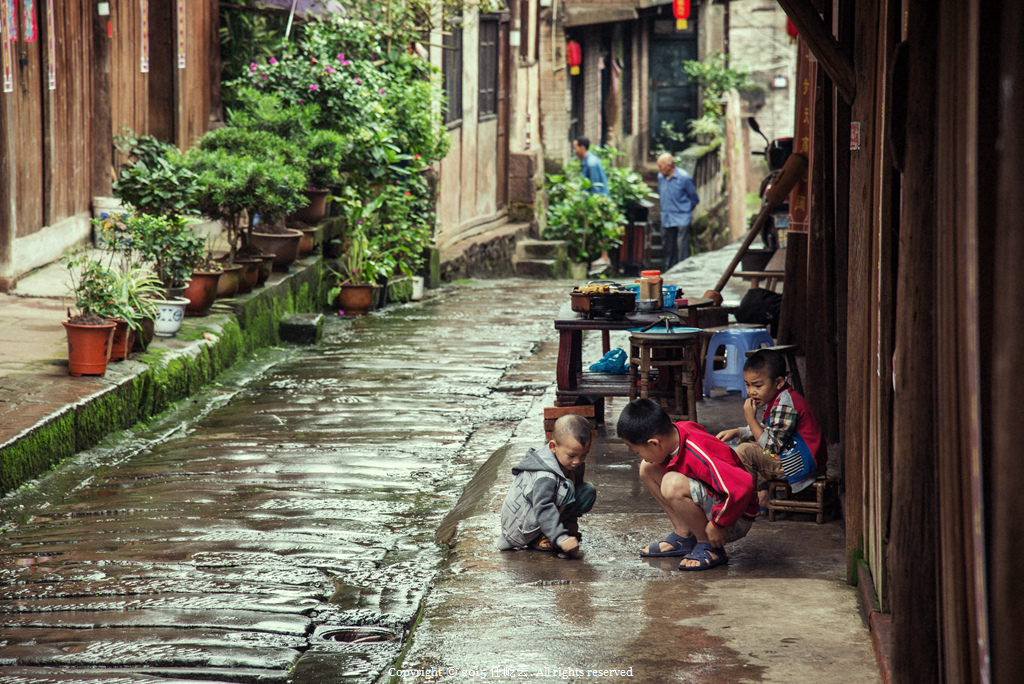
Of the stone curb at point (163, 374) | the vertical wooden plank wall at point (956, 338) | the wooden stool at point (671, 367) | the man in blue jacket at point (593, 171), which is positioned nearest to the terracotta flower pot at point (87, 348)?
the stone curb at point (163, 374)

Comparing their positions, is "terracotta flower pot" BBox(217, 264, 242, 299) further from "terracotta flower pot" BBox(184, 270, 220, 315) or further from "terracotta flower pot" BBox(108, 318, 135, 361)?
"terracotta flower pot" BBox(108, 318, 135, 361)

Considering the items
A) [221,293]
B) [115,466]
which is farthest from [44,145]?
[115,466]

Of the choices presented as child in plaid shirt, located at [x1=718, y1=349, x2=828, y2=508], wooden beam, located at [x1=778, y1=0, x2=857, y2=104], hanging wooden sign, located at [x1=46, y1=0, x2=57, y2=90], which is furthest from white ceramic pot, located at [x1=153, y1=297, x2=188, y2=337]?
wooden beam, located at [x1=778, y1=0, x2=857, y2=104]

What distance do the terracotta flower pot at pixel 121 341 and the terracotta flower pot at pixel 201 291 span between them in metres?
1.40

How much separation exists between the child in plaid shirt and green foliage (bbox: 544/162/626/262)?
1386cm

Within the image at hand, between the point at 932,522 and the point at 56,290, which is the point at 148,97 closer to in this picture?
the point at 56,290

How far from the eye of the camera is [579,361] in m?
7.05

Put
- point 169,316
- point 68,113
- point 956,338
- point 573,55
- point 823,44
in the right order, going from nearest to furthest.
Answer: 1. point 956,338
2. point 823,44
3. point 169,316
4. point 68,113
5. point 573,55

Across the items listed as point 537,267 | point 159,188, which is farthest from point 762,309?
point 537,267

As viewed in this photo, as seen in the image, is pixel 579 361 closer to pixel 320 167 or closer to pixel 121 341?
pixel 121 341

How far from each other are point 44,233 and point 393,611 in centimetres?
666

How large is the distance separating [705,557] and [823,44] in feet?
6.52

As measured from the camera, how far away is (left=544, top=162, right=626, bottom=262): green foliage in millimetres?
19047

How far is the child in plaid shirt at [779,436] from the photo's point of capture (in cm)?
516
